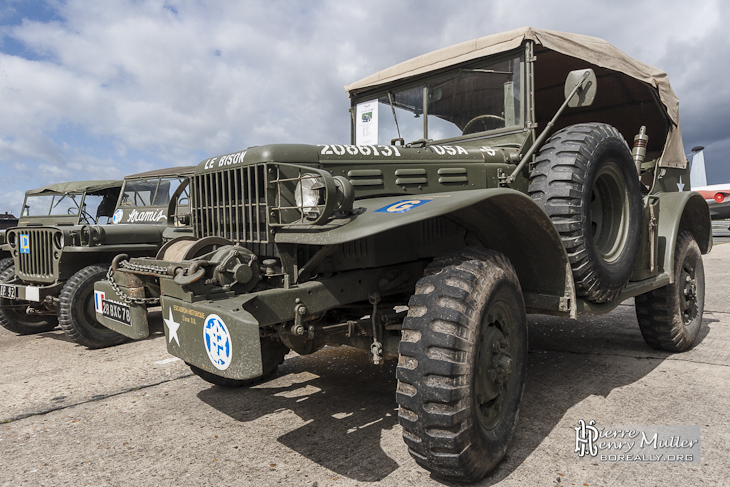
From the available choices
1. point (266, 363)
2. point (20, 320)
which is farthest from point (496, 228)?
point (20, 320)

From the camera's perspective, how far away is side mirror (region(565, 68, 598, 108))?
361cm

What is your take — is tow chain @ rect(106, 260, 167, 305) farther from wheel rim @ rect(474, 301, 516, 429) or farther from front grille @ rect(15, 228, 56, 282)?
front grille @ rect(15, 228, 56, 282)

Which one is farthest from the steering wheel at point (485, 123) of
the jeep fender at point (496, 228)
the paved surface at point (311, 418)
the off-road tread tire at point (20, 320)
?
the off-road tread tire at point (20, 320)

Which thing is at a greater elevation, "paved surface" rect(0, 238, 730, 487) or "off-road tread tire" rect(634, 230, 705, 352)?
"off-road tread tire" rect(634, 230, 705, 352)

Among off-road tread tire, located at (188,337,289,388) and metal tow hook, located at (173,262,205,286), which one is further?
off-road tread tire, located at (188,337,289,388)

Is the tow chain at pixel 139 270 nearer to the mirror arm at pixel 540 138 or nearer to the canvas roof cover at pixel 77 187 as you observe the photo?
the mirror arm at pixel 540 138

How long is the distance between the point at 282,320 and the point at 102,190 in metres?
9.11

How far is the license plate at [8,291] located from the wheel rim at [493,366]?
5488 mm

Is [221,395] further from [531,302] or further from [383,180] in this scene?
[531,302]

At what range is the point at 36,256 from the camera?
6156 millimetres

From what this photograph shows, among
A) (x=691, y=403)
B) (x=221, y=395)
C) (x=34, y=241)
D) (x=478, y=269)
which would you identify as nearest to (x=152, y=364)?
(x=221, y=395)

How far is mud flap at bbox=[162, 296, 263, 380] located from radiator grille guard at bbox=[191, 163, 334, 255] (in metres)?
0.54

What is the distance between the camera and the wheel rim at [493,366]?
250 centimetres

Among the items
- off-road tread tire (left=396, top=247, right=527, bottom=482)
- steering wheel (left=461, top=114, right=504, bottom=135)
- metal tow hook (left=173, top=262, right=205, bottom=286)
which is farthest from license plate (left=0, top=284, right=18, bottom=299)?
off-road tread tire (left=396, top=247, right=527, bottom=482)
